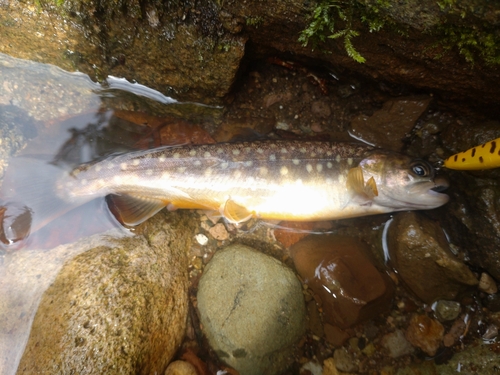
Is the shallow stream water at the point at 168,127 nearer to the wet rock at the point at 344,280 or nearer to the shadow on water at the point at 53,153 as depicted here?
the shadow on water at the point at 53,153

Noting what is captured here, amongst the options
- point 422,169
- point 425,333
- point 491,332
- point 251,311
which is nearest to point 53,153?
point 251,311

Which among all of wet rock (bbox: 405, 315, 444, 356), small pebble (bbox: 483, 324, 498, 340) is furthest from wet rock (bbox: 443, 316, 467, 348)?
small pebble (bbox: 483, 324, 498, 340)

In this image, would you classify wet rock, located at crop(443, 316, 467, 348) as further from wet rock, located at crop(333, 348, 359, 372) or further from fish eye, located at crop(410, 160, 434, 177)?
fish eye, located at crop(410, 160, 434, 177)

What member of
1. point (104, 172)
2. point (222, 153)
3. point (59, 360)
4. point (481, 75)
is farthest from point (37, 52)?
point (481, 75)

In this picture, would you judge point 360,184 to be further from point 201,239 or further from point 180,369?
point 180,369

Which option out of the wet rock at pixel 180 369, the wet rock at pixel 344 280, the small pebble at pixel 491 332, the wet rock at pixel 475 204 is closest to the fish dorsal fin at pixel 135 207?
the wet rock at pixel 180 369
